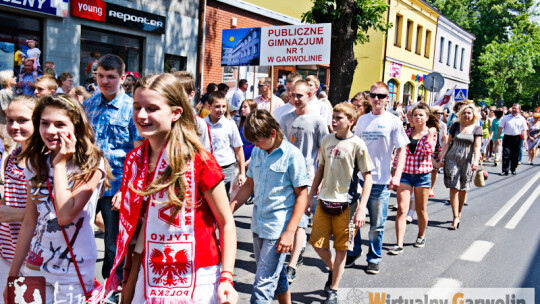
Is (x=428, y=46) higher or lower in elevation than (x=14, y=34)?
higher

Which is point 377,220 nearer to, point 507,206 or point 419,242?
point 419,242

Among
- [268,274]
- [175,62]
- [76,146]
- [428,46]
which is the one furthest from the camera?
[428,46]

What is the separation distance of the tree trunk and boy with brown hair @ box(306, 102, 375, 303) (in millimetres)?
8754

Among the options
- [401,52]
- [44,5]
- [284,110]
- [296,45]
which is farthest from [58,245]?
[401,52]

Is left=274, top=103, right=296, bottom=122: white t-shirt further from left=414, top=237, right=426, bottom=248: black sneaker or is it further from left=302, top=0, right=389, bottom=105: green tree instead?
left=302, top=0, right=389, bottom=105: green tree

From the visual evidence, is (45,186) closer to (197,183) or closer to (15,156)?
(15,156)

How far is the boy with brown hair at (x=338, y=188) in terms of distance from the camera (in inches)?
176

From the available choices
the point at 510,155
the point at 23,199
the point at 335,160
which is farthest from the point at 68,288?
the point at 510,155

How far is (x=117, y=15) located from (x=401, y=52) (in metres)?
22.7

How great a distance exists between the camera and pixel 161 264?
2061 millimetres

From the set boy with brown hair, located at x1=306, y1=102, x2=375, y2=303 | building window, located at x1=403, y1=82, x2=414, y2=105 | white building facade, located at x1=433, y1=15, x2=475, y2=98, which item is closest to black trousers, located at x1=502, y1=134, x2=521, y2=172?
boy with brown hair, located at x1=306, y1=102, x2=375, y2=303

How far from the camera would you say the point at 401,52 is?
31109mm

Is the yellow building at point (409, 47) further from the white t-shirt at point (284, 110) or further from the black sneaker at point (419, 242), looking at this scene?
the white t-shirt at point (284, 110)

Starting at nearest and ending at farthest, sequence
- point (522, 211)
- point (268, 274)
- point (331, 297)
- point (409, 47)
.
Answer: point (268, 274), point (331, 297), point (522, 211), point (409, 47)
